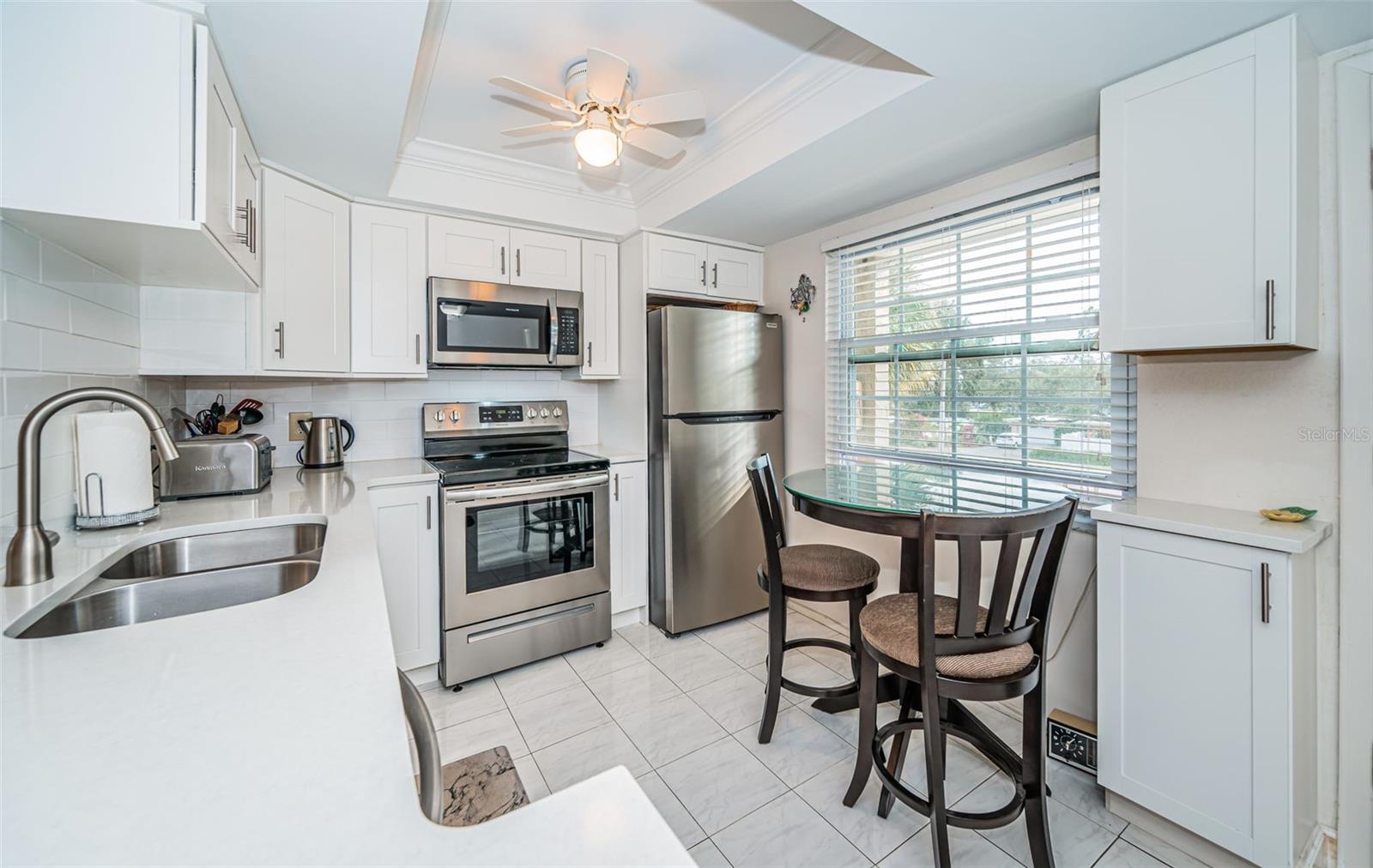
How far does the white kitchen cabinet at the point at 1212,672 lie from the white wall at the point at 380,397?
9.22 feet

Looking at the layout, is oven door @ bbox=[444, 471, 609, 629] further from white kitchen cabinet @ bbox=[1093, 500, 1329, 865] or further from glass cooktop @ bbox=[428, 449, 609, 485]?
white kitchen cabinet @ bbox=[1093, 500, 1329, 865]

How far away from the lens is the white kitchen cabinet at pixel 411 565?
2.45m

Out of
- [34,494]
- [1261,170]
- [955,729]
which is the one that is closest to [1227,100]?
[1261,170]

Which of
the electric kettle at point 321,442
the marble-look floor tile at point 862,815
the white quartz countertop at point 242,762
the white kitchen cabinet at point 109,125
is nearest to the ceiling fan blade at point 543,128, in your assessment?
the white kitchen cabinet at point 109,125

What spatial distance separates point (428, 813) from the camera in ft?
2.06

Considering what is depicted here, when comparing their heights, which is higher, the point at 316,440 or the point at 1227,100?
the point at 1227,100

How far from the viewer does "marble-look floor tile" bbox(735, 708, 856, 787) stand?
6.50 feet

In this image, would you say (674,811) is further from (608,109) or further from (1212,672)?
(608,109)

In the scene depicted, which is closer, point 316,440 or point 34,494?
point 34,494

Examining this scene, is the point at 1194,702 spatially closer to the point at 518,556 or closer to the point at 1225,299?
the point at 1225,299

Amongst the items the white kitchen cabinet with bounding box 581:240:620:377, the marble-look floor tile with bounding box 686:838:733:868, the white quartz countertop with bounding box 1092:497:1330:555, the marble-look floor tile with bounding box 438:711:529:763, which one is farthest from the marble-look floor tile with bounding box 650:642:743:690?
the white quartz countertop with bounding box 1092:497:1330:555

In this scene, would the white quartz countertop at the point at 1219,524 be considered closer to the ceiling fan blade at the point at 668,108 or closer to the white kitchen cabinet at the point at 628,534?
the ceiling fan blade at the point at 668,108

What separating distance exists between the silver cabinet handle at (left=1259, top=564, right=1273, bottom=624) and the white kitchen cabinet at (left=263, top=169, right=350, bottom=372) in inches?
128

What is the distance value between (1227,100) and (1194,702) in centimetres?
161
